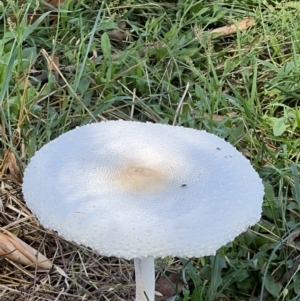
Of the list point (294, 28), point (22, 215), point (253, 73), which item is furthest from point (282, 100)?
point (22, 215)

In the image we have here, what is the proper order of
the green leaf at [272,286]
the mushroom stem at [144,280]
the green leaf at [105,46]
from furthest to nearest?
the green leaf at [105,46]
the green leaf at [272,286]
the mushroom stem at [144,280]

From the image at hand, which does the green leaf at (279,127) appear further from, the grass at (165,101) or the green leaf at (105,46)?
the green leaf at (105,46)

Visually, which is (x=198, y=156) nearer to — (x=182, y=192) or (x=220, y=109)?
(x=182, y=192)

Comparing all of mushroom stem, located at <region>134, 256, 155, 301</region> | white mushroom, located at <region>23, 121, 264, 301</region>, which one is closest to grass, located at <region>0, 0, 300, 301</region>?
mushroom stem, located at <region>134, 256, 155, 301</region>

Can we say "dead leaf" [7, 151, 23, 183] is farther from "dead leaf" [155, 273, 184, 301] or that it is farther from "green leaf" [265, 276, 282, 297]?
"green leaf" [265, 276, 282, 297]

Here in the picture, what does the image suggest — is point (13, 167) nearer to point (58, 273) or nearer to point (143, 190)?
point (58, 273)

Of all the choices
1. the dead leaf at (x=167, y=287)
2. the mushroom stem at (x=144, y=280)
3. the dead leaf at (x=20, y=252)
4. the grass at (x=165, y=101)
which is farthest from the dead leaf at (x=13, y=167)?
the mushroom stem at (x=144, y=280)
